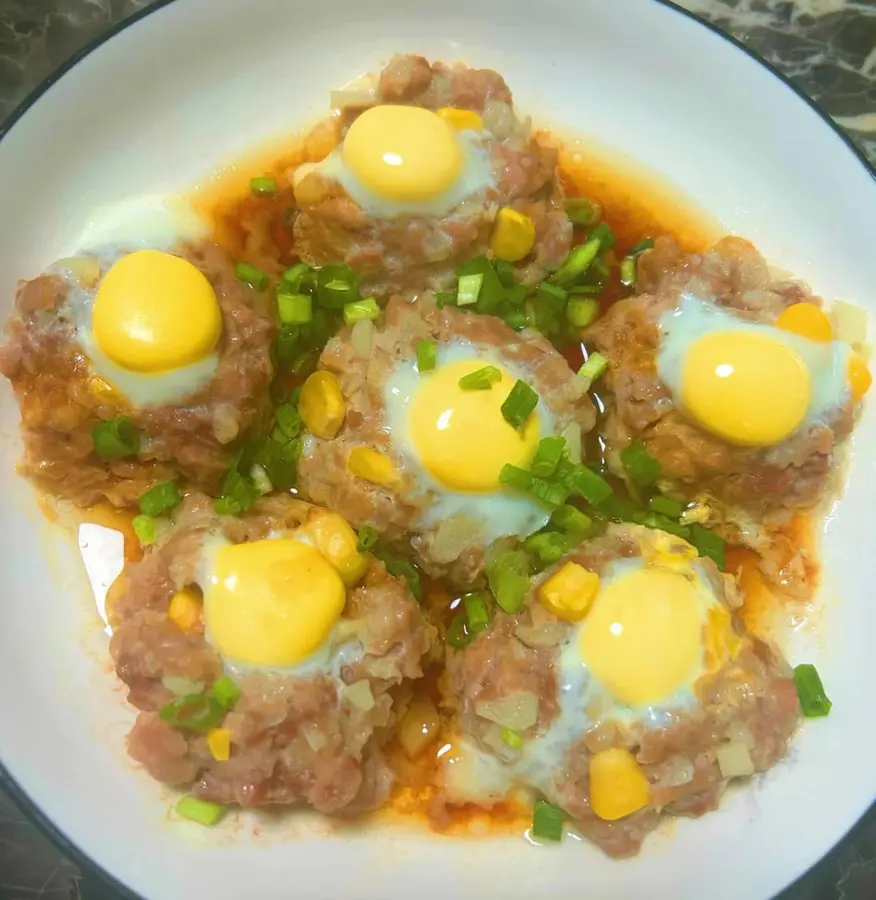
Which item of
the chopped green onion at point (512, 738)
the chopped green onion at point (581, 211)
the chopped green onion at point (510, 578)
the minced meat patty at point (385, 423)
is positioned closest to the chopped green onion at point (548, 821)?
the chopped green onion at point (512, 738)

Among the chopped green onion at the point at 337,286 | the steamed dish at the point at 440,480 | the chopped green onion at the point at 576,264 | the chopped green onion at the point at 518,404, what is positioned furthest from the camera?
the chopped green onion at the point at 576,264

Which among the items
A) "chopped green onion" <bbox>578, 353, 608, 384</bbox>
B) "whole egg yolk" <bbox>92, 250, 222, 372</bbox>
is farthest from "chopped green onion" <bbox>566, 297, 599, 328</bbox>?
"whole egg yolk" <bbox>92, 250, 222, 372</bbox>

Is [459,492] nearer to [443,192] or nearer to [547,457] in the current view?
[547,457]

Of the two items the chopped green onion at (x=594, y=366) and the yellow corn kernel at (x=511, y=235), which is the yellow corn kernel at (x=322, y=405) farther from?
the chopped green onion at (x=594, y=366)

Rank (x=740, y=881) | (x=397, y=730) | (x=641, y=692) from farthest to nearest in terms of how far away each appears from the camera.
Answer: (x=397, y=730) → (x=740, y=881) → (x=641, y=692)

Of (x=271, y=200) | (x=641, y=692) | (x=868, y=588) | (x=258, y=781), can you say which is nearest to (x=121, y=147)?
(x=271, y=200)

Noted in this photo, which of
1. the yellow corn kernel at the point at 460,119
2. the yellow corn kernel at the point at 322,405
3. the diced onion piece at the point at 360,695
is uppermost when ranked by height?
the yellow corn kernel at the point at 460,119

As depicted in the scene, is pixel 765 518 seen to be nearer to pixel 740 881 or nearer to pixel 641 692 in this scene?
pixel 641 692

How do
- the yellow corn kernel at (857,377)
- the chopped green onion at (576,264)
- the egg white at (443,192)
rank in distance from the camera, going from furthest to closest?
the chopped green onion at (576,264) → the yellow corn kernel at (857,377) → the egg white at (443,192)
